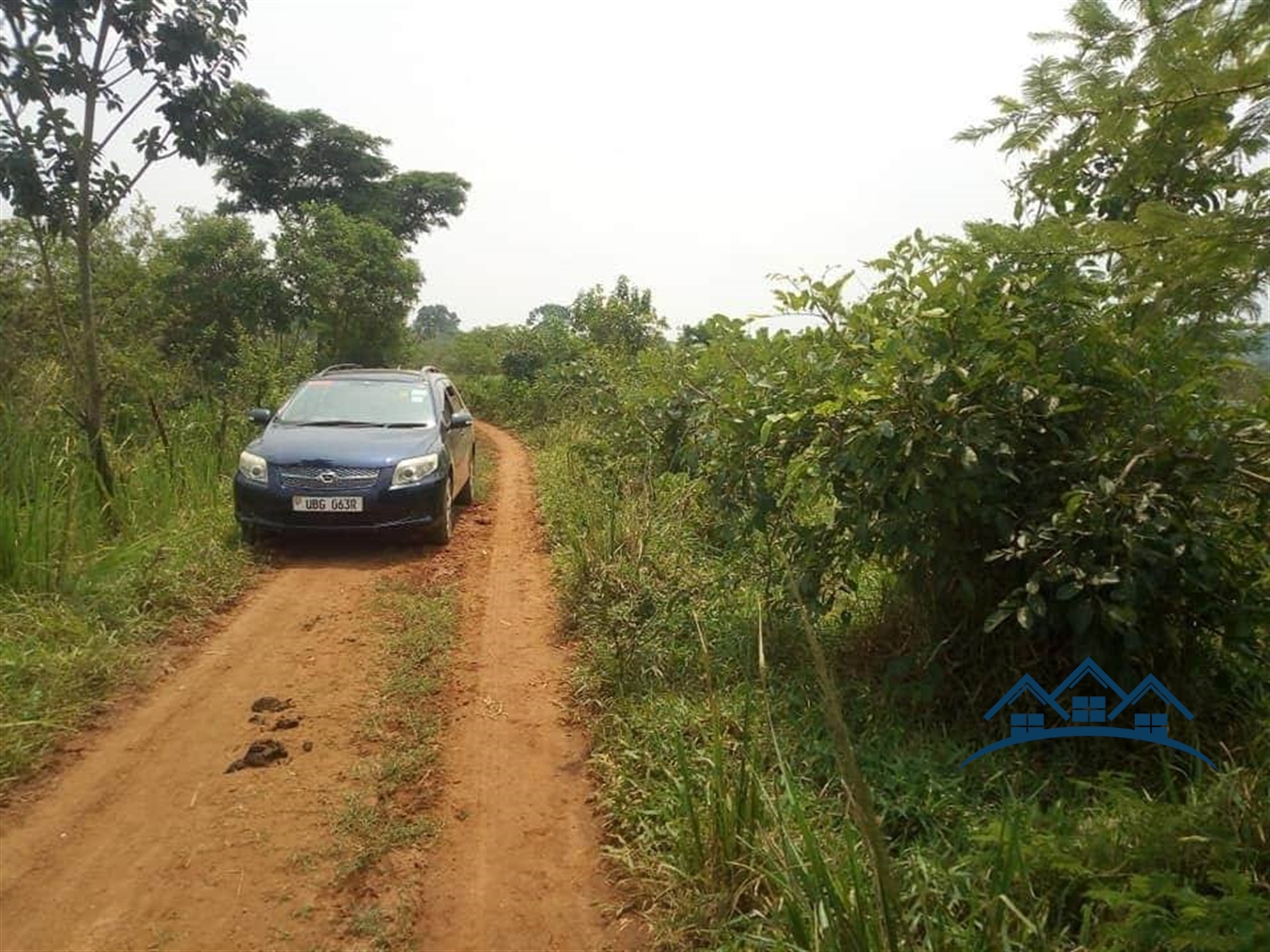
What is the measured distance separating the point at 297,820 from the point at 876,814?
6.81ft

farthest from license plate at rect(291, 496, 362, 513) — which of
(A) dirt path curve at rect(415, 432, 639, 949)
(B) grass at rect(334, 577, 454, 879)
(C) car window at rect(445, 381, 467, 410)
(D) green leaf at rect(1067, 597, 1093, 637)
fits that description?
(D) green leaf at rect(1067, 597, 1093, 637)

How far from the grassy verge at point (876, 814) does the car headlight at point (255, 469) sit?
3.30m

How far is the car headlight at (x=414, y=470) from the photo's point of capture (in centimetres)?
634

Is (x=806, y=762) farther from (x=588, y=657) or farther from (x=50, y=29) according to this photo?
(x=50, y=29)

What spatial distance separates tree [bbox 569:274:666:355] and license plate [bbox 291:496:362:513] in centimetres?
891

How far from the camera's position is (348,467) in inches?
246

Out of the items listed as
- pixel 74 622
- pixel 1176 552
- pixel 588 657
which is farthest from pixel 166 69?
pixel 1176 552

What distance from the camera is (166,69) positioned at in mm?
5961

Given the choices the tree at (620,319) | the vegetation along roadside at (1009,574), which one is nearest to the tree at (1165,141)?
the vegetation along roadside at (1009,574)

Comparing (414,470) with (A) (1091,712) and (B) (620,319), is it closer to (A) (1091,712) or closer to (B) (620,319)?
(A) (1091,712)

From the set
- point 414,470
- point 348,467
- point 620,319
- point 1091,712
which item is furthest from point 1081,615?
point 620,319

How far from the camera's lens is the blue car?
6176 mm

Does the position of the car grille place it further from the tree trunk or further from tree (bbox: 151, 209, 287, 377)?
tree (bbox: 151, 209, 287, 377)

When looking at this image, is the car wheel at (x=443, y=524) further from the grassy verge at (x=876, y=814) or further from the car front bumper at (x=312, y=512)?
the grassy verge at (x=876, y=814)
